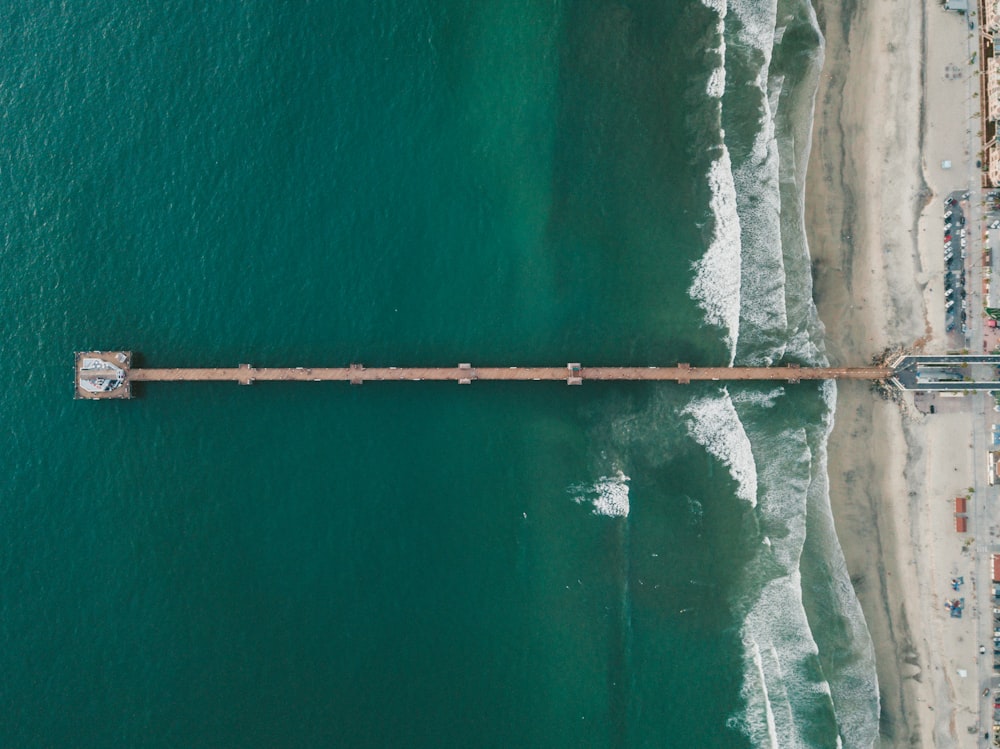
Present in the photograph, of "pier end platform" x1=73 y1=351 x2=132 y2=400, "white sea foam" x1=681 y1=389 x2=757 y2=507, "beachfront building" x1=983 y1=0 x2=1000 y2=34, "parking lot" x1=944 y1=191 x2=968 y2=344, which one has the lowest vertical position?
"white sea foam" x1=681 y1=389 x2=757 y2=507

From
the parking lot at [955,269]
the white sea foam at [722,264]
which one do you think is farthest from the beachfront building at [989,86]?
the white sea foam at [722,264]

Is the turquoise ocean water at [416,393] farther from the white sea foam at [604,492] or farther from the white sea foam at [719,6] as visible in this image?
the white sea foam at [604,492]

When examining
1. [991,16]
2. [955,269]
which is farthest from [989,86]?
[955,269]

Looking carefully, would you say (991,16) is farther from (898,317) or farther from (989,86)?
(898,317)

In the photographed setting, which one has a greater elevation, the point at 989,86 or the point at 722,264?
the point at 989,86

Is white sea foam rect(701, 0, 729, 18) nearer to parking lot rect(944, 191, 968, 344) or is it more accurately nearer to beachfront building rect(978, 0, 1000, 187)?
beachfront building rect(978, 0, 1000, 187)

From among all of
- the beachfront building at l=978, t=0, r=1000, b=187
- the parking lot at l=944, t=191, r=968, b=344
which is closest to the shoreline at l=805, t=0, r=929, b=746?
the parking lot at l=944, t=191, r=968, b=344
